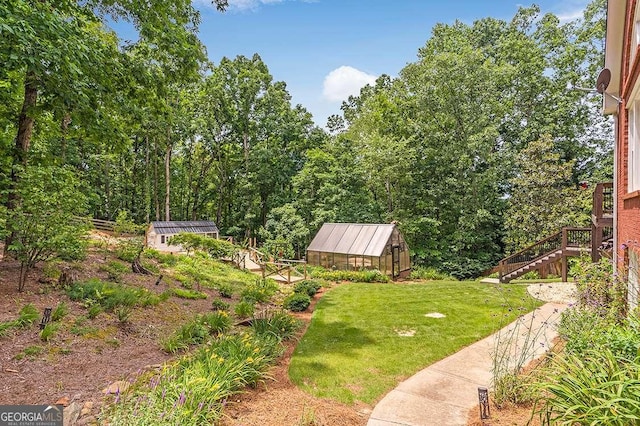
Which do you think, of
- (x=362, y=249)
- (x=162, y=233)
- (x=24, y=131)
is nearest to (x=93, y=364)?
(x=24, y=131)

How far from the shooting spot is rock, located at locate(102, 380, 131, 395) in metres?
4.41

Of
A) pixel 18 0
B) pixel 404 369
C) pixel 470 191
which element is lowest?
pixel 404 369

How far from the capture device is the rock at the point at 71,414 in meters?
3.87

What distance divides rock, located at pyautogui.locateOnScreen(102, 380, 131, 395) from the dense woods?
416 cm

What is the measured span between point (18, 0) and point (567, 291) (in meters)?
16.8

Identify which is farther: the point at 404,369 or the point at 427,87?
the point at 427,87

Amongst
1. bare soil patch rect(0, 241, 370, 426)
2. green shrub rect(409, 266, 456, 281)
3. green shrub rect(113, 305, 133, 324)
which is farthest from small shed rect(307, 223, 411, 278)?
green shrub rect(113, 305, 133, 324)

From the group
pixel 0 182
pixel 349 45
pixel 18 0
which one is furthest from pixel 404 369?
pixel 349 45

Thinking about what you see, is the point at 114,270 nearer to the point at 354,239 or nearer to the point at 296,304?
the point at 296,304

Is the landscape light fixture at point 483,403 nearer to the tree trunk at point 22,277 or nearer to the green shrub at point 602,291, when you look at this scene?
the green shrub at point 602,291

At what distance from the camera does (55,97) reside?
A: 716 cm

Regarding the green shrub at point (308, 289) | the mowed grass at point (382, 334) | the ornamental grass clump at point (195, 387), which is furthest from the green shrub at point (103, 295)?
the green shrub at point (308, 289)

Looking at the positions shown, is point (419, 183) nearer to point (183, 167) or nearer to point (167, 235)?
point (167, 235)

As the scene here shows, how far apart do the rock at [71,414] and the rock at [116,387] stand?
0.32m
